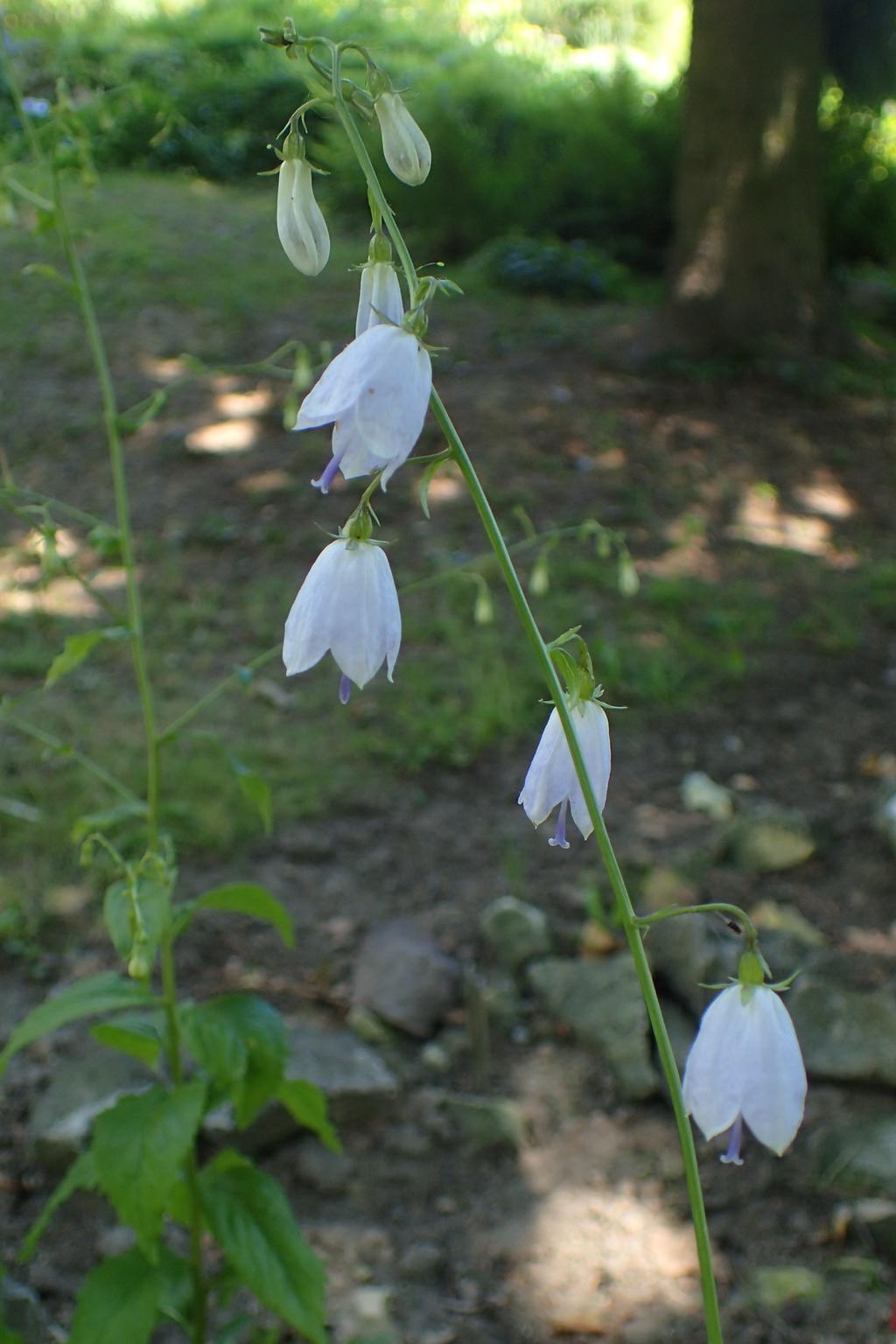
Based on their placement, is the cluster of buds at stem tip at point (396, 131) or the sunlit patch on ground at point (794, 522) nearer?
the cluster of buds at stem tip at point (396, 131)

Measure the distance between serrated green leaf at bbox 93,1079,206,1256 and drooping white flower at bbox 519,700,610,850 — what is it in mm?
750

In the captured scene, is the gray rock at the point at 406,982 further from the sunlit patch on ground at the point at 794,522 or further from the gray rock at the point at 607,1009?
the sunlit patch on ground at the point at 794,522

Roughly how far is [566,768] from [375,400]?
16.7 inches

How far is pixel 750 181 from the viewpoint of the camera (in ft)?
20.6

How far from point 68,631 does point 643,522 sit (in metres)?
2.31

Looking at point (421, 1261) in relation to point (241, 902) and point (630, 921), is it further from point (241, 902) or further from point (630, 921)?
point (630, 921)

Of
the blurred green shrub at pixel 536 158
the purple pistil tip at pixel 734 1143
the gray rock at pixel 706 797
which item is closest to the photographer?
the purple pistil tip at pixel 734 1143

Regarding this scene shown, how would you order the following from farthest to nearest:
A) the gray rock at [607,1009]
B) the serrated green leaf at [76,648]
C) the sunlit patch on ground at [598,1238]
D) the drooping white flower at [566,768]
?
the gray rock at [607,1009]
the sunlit patch on ground at [598,1238]
the serrated green leaf at [76,648]
the drooping white flower at [566,768]

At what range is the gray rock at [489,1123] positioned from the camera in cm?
252

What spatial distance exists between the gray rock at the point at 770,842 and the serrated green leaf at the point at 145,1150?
6.20ft

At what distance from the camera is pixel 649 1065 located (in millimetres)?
2648

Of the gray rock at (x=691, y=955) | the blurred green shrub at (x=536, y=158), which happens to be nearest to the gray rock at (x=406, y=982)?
the gray rock at (x=691, y=955)

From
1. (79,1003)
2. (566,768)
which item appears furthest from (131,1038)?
(566,768)

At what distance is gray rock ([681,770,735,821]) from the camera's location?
354 centimetres
